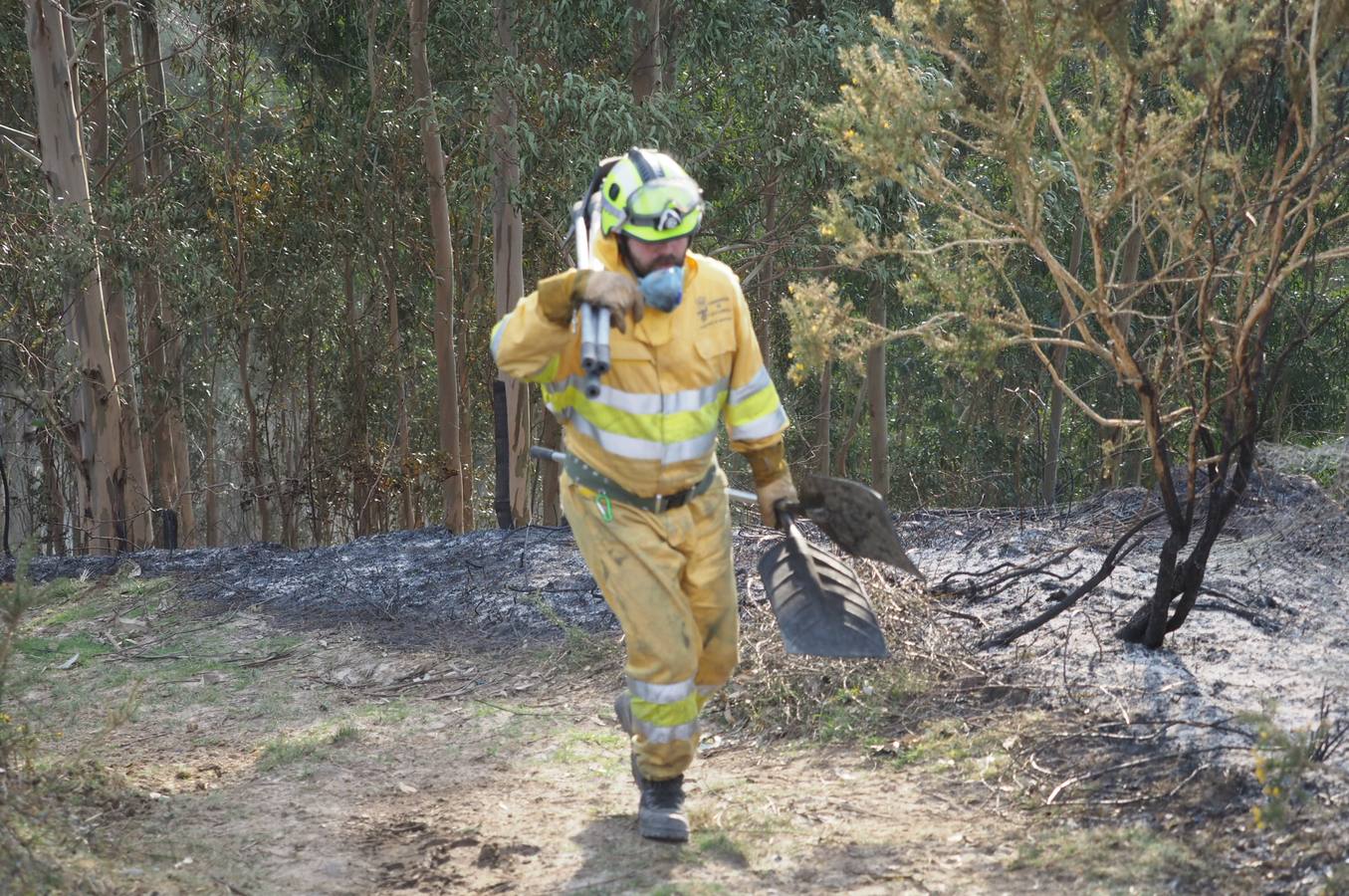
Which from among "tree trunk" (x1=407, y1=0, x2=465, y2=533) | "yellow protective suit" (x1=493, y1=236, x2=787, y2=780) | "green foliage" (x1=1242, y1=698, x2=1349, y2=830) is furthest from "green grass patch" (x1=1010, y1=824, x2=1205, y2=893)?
"tree trunk" (x1=407, y1=0, x2=465, y2=533)

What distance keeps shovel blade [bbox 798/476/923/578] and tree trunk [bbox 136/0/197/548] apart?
14.0 meters

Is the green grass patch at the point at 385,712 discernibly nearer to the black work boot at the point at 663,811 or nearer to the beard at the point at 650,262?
the black work boot at the point at 663,811

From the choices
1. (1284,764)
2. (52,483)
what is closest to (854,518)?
(1284,764)

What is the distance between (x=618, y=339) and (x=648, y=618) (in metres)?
0.82

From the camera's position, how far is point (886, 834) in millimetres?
4078

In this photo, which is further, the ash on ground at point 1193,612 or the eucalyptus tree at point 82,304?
the eucalyptus tree at point 82,304

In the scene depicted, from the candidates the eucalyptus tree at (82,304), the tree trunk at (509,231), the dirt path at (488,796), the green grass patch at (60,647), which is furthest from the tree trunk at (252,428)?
the dirt path at (488,796)

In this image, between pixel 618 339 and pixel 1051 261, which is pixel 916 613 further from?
pixel 618 339

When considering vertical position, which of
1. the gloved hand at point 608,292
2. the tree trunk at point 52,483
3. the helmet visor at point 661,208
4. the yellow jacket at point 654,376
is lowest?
the tree trunk at point 52,483

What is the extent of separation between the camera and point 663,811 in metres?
4.11

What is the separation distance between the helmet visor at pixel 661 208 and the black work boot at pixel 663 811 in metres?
1.66

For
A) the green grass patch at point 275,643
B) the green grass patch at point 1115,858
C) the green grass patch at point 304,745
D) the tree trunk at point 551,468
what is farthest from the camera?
the tree trunk at point 551,468

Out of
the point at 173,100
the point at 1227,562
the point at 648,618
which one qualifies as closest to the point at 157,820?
the point at 648,618

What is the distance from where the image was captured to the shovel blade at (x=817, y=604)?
4.11m
